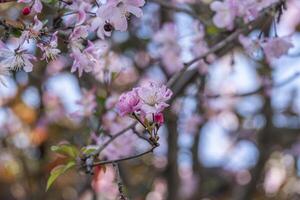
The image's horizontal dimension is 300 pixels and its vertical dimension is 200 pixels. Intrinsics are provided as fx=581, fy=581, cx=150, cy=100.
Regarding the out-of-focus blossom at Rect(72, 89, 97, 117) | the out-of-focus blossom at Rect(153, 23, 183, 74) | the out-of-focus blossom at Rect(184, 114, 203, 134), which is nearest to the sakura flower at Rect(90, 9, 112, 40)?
the out-of-focus blossom at Rect(72, 89, 97, 117)

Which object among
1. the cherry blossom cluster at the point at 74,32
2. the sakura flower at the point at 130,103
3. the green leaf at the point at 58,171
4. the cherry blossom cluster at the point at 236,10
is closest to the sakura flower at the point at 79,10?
the cherry blossom cluster at the point at 74,32

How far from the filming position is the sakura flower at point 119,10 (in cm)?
121

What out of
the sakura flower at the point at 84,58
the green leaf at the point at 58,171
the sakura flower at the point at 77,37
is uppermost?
the sakura flower at the point at 77,37

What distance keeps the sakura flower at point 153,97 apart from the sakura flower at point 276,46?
669 mm

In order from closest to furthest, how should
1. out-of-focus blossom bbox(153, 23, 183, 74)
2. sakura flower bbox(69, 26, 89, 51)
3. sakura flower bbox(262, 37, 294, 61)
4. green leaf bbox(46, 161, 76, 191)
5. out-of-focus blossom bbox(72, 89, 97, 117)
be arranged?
sakura flower bbox(69, 26, 89, 51) < green leaf bbox(46, 161, 76, 191) < sakura flower bbox(262, 37, 294, 61) < out-of-focus blossom bbox(72, 89, 97, 117) < out-of-focus blossom bbox(153, 23, 183, 74)

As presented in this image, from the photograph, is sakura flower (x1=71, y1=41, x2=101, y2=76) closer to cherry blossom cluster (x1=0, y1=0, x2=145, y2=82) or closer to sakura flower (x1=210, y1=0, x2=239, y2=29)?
cherry blossom cluster (x1=0, y1=0, x2=145, y2=82)

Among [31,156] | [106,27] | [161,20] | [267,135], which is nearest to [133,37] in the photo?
[161,20]

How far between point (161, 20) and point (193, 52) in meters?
0.98

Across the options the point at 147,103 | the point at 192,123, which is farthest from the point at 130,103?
the point at 192,123

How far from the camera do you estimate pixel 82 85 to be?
2742 mm

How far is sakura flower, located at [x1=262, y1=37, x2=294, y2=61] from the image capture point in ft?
5.75

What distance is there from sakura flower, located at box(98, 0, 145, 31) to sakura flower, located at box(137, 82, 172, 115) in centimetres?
16

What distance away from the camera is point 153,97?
46.2 inches

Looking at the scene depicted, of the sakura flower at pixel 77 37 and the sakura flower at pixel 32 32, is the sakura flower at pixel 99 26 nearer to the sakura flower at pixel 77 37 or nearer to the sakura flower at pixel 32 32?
the sakura flower at pixel 77 37
